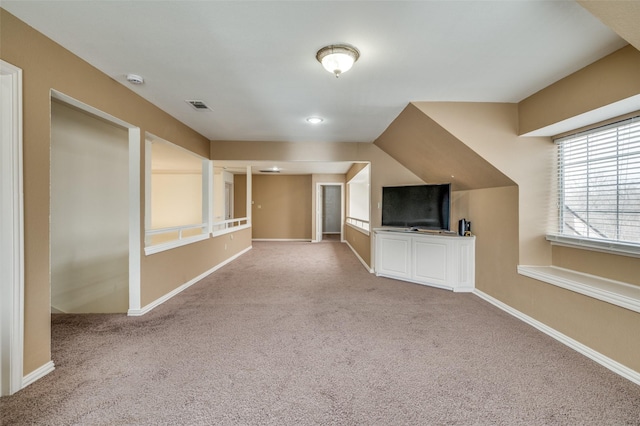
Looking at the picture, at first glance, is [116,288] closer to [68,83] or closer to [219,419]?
[68,83]

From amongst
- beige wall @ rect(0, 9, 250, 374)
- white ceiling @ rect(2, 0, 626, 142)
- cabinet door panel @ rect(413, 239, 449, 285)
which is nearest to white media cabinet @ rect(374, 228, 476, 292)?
cabinet door panel @ rect(413, 239, 449, 285)

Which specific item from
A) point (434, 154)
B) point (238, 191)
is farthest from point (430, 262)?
point (238, 191)

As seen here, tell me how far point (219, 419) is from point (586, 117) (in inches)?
147

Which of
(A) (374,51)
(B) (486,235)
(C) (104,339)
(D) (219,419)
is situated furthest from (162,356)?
(B) (486,235)

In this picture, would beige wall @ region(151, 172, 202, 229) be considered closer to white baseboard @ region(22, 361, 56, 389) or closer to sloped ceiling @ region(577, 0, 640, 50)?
white baseboard @ region(22, 361, 56, 389)

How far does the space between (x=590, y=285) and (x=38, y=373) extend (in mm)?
4362

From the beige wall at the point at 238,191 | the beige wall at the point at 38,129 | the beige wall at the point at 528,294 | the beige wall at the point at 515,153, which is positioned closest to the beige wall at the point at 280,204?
the beige wall at the point at 238,191

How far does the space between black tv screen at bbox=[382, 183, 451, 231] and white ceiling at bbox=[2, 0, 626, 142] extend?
4.99 ft

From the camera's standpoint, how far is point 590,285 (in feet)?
7.86

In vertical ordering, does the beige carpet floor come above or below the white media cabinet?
below

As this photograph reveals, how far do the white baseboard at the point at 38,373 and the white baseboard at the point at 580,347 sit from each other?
419 centimetres

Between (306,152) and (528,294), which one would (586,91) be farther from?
(306,152)

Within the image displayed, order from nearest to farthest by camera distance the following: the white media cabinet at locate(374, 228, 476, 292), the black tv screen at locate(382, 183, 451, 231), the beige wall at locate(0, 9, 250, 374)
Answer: the beige wall at locate(0, 9, 250, 374), the white media cabinet at locate(374, 228, 476, 292), the black tv screen at locate(382, 183, 451, 231)

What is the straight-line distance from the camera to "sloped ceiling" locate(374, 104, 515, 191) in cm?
339
